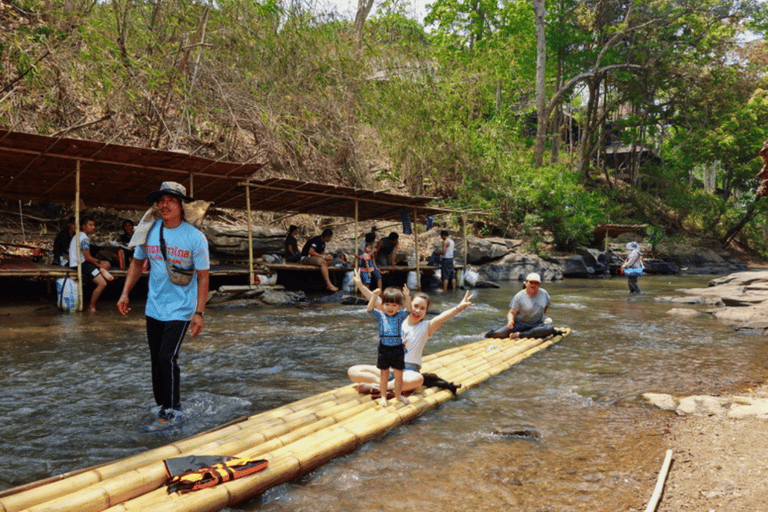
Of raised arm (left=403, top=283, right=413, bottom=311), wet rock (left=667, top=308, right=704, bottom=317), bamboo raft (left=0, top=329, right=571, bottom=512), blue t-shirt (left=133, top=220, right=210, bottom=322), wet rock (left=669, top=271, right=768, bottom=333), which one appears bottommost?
wet rock (left=667, top=308, right=704, bottom=317)

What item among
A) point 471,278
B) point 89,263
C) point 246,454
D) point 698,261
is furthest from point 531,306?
point 698,261

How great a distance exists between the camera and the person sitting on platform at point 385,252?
15.4 metres

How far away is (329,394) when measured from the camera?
4516mm

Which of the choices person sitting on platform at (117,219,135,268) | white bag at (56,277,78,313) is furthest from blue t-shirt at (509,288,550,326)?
person sitting on platform at (117,219,135,268)

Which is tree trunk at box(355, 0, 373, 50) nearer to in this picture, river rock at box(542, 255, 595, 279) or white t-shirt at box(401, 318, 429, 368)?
river rock at box(542, 255, 595, 279)

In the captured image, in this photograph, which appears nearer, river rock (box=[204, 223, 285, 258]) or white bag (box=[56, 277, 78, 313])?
white bag (box=[56, 277, 78, 313])

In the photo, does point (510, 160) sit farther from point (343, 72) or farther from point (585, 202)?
point (343, 72)

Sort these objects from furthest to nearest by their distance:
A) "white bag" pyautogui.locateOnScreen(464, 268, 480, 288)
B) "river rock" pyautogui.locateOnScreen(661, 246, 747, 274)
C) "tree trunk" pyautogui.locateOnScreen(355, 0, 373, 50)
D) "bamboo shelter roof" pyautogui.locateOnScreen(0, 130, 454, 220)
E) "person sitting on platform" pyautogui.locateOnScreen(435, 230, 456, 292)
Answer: "river rock" pyautogui.locateOnScreen(661, 246, 747, 274), "tree trunk" pyautogui.locateOnScreen(355, 0, 373, 50), "white bag" pyautogui.locateOnScreen(464, 268, 480, 288), "person sitting on platform" pyautogui.locateOnScreen(435, 230, 456, 292), "bamboo shelter roof" pyautogui.locateOnScreen(0, 130, 454, 220)

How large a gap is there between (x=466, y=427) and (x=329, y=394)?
3.82ft

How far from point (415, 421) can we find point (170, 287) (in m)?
2.07

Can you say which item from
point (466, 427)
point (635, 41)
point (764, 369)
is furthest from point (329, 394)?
point (635, 41)

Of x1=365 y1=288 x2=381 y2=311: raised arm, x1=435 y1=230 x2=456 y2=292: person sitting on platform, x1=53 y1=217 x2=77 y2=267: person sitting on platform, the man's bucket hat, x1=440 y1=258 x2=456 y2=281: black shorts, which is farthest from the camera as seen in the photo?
x1=440 y1=258 x2=456 y2=281: black shorts

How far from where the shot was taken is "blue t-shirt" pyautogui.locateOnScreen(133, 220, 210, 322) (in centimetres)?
379

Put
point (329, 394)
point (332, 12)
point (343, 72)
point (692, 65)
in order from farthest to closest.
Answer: point (692, 65) → point (343, 72) → point (332, 12) → point (329, 394)
